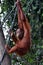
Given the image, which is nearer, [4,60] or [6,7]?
[4,60]

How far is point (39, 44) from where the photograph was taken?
427 centimetres

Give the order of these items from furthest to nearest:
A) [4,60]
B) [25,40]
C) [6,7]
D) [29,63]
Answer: [6,7]
[29,63]
[25,40]
[4,60]

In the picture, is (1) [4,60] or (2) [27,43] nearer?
(1) [4,60]

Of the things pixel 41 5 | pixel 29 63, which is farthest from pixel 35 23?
pixel 29 63

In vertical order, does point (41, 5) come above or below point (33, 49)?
above

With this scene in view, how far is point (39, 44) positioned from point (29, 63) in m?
0.28

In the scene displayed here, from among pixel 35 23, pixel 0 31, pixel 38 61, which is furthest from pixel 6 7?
pixel 0 31

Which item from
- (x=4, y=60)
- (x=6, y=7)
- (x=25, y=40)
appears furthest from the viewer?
(x=6, y=7)

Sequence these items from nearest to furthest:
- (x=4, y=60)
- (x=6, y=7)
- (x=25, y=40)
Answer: (x=4, y=60) < (x=25, y=40) < (x=6, y=7)

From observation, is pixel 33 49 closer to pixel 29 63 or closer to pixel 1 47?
pixel 29 63

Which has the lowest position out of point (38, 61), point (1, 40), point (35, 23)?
point (38, 61)

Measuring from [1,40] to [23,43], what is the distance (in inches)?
19.6

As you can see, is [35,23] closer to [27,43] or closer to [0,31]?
[27,43]

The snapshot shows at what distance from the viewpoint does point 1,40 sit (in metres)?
3.09
